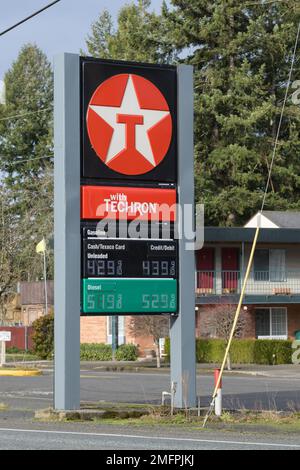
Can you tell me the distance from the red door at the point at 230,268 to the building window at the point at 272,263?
1035 millimetres

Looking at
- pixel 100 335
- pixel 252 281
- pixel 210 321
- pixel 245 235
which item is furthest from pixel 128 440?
pixel 100 335

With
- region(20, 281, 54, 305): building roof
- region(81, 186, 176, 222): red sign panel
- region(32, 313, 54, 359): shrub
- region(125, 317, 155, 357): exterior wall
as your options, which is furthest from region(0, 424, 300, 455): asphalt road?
region(20, 281, 54, 305): building roof

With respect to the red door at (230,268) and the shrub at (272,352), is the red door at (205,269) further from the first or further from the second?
the shrub at (272,352)

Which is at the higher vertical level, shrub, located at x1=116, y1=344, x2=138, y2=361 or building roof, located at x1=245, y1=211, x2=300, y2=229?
building roof, located at x1=245, y1=211, x2=300, y2=229

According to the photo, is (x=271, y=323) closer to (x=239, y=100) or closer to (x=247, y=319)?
(x=247, y=319)

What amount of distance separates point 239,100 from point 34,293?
18365 mm

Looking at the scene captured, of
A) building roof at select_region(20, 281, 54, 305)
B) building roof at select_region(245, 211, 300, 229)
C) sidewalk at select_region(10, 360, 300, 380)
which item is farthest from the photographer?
building roof at select_region(20, 281, 54, 305)

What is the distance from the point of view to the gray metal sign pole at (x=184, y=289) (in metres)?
19.9

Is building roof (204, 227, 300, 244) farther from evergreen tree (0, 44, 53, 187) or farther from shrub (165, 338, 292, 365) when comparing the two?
evergreen tree (0, 44, 53, 187)

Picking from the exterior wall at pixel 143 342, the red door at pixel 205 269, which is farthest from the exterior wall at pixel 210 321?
the exterior wall at pixel 143 342

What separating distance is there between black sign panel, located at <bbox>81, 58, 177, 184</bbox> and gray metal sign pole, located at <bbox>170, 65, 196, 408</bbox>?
27 cm

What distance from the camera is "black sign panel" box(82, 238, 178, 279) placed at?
19328 mm

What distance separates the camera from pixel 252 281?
53.2 m
